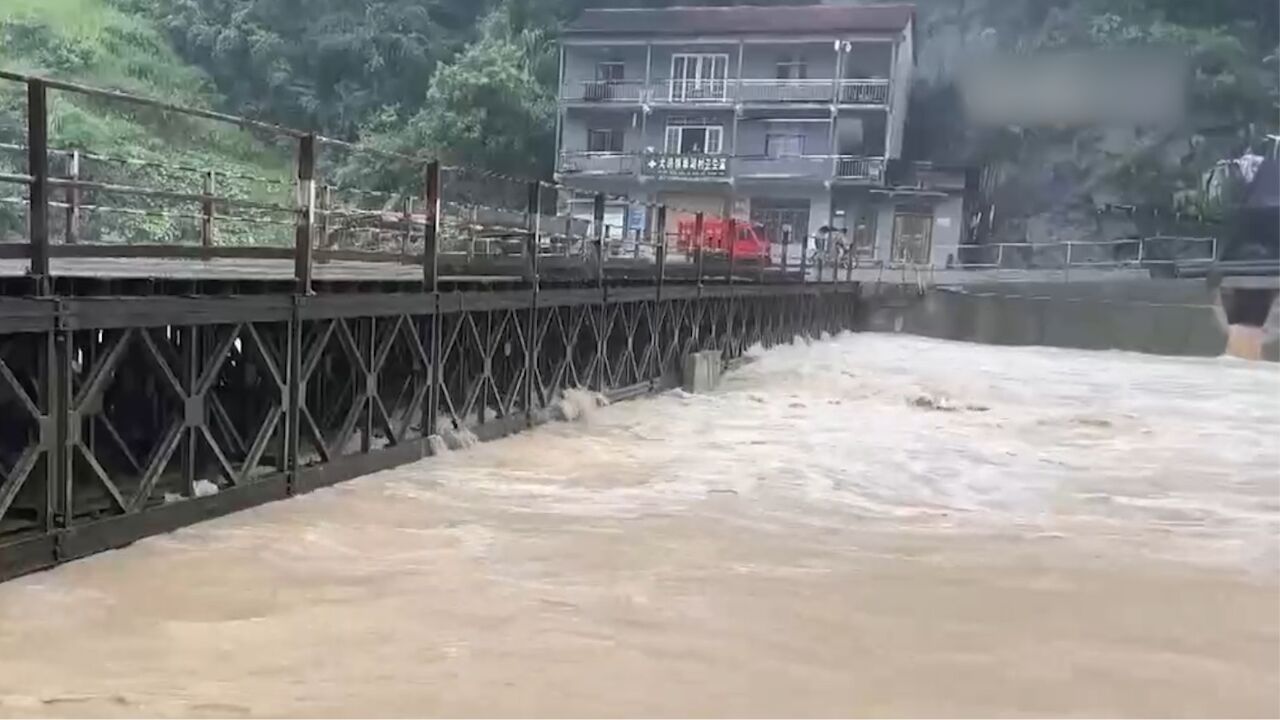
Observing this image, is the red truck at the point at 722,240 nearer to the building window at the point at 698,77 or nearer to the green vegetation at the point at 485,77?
the building window at the point at 698,77

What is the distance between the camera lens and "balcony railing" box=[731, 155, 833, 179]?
1496 inches

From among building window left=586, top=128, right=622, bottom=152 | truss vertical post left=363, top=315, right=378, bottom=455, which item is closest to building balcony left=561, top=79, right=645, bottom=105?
building window left=586, top=128, right=622, bottom=152

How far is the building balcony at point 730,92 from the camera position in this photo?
38406 mm

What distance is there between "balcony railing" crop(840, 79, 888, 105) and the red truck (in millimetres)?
10614

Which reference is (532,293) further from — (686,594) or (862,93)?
(862,93)

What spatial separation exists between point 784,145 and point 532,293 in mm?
29595

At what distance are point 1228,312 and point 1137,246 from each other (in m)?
7.76

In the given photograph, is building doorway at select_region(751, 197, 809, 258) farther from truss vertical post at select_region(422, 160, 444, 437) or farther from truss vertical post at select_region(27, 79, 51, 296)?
truss vertical post at select_region(27, 79, 51, 296)

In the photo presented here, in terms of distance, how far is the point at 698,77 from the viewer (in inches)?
1583

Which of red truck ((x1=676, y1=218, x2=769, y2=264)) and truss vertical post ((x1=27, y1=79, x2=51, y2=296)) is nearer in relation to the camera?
truss vertical post ((x1=27, y1=79, x2=51, y2=296))

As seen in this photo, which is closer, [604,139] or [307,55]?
[307,55]

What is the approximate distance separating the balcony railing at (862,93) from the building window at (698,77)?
3.85m

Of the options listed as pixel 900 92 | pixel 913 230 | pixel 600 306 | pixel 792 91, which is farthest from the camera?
pixel 900 92

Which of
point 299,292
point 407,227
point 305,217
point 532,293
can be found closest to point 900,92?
point 532,293
